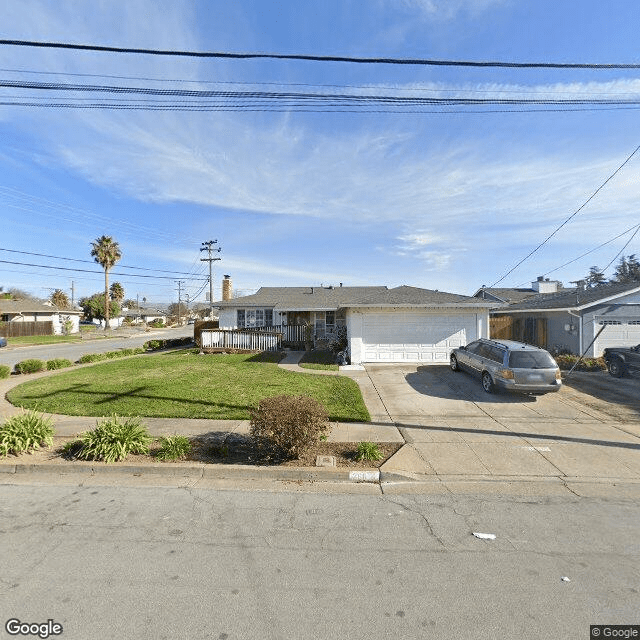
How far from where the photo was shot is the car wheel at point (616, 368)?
13148 millimetres

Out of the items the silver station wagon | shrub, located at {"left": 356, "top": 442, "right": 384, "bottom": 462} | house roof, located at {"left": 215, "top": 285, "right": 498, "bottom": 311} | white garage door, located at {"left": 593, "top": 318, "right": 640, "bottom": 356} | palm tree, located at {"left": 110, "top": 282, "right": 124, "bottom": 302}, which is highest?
palm tree, located at {"left": 110, "top": 282, "right": 124, "bottom": 302}

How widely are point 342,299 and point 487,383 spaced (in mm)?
15720

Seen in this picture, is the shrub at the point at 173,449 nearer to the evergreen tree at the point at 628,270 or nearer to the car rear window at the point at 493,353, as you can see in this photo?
the car rear window at the point at 493,353

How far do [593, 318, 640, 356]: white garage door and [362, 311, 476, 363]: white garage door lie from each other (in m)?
6.91

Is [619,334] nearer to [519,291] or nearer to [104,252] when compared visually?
[519,291]

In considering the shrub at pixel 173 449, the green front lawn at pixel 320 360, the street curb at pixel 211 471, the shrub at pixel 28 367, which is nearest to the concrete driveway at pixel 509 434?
the street curb at pixel 211 471

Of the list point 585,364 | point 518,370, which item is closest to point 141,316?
point 585,364

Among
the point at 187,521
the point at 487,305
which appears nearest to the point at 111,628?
the point at 187,521

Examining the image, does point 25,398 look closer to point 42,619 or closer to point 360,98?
point 42,619

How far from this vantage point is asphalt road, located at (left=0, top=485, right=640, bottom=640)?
9.18 ft

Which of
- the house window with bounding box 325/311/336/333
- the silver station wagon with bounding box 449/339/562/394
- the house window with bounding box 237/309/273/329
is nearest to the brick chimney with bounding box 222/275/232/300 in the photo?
the house window with bounding box 237/309/273/329

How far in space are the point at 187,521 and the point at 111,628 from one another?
1530 millimetres

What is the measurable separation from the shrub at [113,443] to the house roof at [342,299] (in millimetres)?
10554

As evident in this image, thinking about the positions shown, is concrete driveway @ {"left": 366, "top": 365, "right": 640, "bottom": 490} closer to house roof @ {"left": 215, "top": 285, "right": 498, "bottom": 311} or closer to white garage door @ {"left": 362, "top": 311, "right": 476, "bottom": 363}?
white garage door @ {"left": 362, "top": 311, "right": 476, "bottom": 363}
